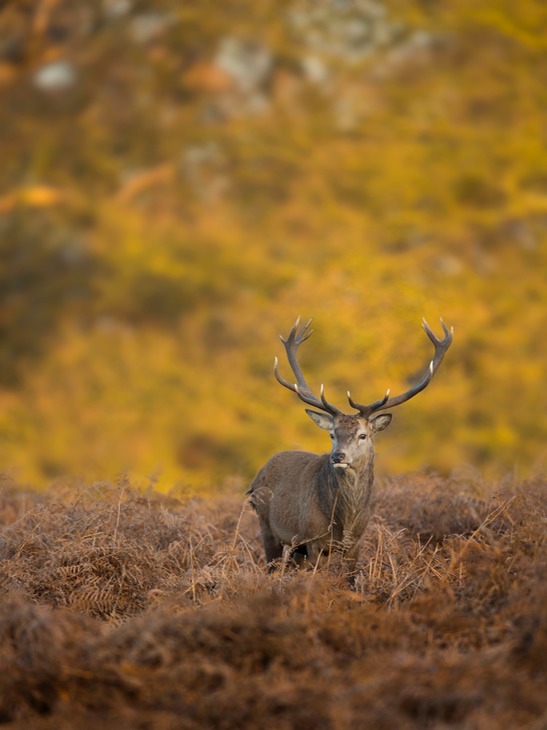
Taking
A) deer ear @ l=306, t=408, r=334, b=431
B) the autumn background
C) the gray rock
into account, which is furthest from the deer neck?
the gray rock

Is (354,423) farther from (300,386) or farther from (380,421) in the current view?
(300,386)

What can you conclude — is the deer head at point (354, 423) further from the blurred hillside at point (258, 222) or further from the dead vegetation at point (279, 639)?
the blurred hillside at point (258, 222)

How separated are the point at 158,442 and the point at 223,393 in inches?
79.5

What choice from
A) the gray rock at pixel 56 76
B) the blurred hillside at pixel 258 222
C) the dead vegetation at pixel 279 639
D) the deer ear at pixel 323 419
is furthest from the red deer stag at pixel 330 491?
the gray rock at pixel 56 76

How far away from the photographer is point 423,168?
2720 cm

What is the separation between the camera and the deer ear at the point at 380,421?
27.4 ft

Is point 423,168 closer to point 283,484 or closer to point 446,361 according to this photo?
point 446,361

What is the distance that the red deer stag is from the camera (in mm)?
7973

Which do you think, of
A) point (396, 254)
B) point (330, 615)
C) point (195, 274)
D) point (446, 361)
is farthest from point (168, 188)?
point (330, 615)

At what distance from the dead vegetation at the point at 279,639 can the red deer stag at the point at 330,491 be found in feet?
1.53

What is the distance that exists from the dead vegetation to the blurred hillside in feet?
42.5

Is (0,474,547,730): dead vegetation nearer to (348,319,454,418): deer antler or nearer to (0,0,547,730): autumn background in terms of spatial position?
(0,0,547,730): autumn background

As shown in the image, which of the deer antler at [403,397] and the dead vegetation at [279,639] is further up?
the deer antler at [403,397]

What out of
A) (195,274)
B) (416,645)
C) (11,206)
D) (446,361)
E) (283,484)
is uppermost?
(11,206)
